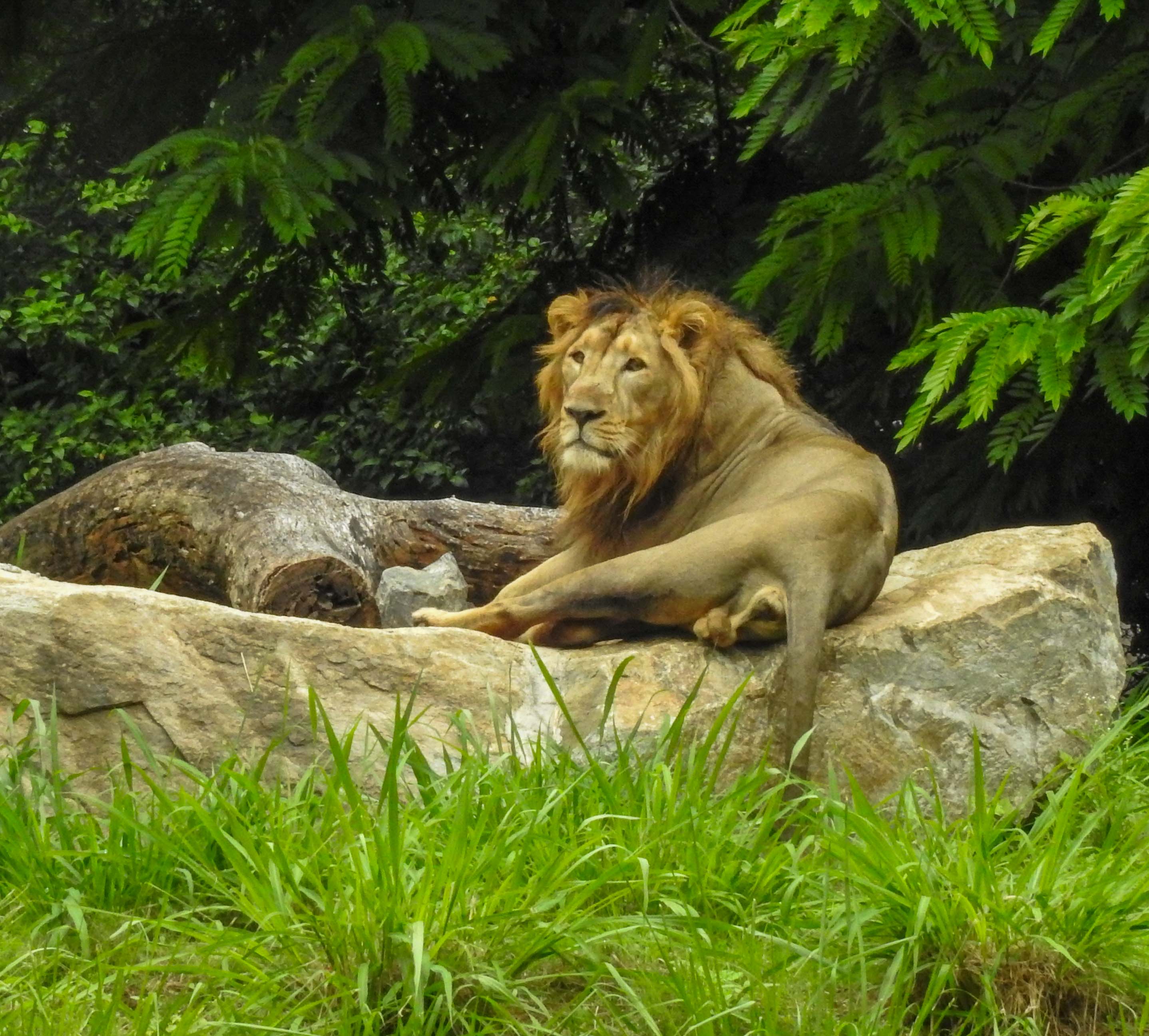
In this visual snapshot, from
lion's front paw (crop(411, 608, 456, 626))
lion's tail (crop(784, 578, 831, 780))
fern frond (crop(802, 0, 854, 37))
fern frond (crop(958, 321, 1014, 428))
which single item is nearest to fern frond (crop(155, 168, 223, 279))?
lion's front paw (crop(411, 608, 456, 626))

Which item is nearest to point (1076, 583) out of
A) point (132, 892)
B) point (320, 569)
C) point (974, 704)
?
point (974, 704)

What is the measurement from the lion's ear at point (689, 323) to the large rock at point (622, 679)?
0.89 m

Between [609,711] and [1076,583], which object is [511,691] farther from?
Answer: [1076,583]

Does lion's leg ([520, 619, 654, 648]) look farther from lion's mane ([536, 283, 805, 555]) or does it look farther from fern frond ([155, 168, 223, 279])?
fern frond ([155, 168, 223, 279])

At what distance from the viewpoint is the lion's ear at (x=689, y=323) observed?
476 cm

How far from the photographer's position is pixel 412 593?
5422 millimetres

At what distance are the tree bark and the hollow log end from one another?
0.18 metres

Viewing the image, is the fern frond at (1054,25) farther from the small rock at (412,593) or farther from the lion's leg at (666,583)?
the small rock at (412,593)

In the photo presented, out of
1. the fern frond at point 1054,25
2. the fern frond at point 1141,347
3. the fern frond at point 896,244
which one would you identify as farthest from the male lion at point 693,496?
the fern frond at point 1054,25

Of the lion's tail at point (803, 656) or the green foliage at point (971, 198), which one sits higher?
the green foliage at point (971, 198)

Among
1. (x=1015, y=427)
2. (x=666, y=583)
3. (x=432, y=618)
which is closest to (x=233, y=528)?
(x=432, y=618)

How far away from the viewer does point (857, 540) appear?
175 inches

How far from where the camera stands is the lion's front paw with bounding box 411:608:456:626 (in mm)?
4664

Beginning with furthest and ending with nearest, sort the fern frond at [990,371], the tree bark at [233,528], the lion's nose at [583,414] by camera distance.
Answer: the tree bark at [233,528], the lion's nose at [583,414], the fern frond at [990,371]
